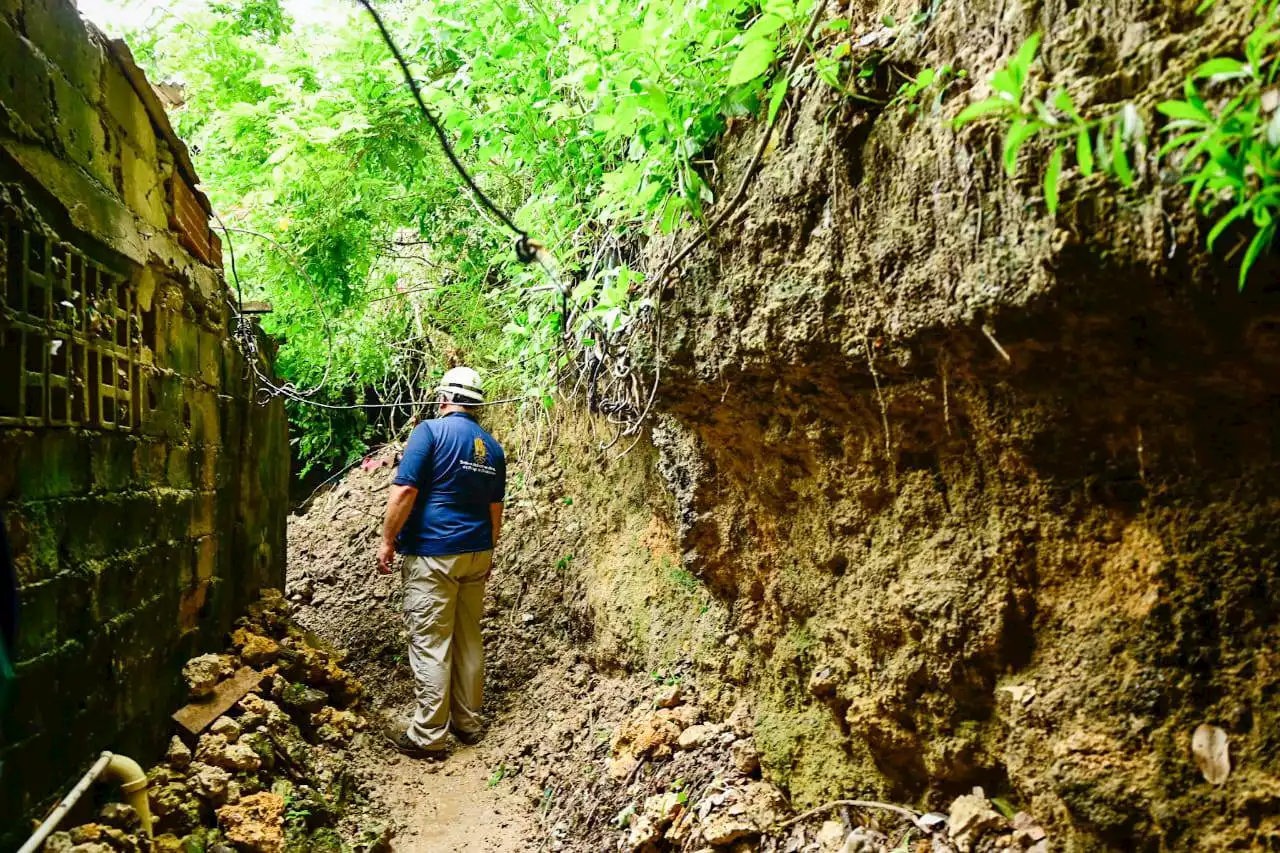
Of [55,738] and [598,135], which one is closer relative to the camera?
[55,738]

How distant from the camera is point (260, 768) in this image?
122 inches

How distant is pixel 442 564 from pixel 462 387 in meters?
1.04

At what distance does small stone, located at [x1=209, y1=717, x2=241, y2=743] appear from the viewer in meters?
3.06

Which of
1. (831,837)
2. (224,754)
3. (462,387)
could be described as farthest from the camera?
(462,387)

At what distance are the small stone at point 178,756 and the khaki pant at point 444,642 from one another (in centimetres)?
145

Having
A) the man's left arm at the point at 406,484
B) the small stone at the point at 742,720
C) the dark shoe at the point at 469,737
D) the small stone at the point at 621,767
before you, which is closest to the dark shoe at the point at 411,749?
the dark shoe at the point at 469,737

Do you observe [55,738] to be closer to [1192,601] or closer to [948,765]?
[948,765]

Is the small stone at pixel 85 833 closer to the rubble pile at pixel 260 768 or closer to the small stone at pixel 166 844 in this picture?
the rubble pile at pixel 260 768

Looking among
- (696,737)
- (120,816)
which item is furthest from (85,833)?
(696,737)

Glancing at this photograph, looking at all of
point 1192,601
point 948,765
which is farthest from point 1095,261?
point 948,765

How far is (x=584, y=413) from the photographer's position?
4535 millimetres

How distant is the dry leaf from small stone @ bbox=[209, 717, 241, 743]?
10.4 feet

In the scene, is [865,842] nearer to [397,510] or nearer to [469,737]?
[469,737]

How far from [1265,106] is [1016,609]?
3.87 ft
